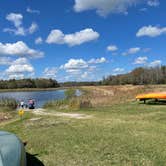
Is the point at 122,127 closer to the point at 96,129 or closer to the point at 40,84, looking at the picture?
→ the point at 96,129

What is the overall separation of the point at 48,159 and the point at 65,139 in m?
1.67

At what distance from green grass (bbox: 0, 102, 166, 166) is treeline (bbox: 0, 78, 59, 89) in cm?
8332

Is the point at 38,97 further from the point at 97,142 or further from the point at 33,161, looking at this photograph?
the point at 33,161

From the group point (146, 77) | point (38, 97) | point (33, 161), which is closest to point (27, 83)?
point (146, 77)

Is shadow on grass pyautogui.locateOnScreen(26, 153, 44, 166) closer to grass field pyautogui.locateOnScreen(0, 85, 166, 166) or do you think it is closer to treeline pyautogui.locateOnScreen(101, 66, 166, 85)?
grass field pyautogui.locateOnScreen(0, 85, 166, 166)

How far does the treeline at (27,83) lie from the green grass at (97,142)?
83318mm

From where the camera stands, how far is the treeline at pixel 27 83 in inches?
3595

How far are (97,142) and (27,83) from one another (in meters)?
89.2

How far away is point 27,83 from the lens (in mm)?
94125

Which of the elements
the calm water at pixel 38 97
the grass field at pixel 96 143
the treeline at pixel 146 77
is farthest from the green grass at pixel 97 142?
the treeline at pixel 146 77

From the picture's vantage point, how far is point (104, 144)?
6828 millimetres

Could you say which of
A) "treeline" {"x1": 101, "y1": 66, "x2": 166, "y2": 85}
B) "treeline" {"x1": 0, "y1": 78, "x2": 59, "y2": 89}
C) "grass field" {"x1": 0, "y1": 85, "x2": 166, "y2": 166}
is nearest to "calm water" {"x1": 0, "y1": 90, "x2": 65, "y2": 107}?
"grass field" {"x1": 0, "y1": 85, "x2": 166, "y2": 166}

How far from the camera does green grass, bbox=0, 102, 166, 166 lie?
5.75 metres

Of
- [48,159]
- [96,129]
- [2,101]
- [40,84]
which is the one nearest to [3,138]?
[48,159]
